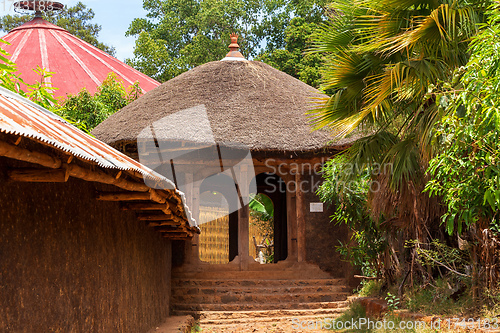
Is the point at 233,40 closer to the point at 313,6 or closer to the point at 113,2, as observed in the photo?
the point at 313,6

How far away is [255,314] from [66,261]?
5538mm

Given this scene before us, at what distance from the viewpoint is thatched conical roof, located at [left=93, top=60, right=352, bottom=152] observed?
403 inches

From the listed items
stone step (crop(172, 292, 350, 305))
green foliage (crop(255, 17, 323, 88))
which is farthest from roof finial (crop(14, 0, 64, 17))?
stone step (crop(172, 292, 350, 305))

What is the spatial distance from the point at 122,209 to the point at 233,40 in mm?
8532

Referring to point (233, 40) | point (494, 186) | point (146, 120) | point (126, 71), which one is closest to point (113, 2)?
point (126, 71)

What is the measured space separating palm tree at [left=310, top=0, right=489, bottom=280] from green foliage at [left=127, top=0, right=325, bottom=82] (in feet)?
50.0

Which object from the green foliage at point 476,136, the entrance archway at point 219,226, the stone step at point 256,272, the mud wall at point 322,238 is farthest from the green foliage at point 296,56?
the green foliage at point 476,136

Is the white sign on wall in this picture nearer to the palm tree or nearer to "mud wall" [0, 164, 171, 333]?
the palm tree

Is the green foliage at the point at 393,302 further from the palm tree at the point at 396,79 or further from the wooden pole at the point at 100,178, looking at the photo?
the wooden pole at the point at 100,178

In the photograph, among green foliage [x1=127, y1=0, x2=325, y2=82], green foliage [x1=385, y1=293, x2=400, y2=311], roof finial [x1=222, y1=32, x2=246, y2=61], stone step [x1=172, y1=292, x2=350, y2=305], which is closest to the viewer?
green foliage [x1=385, y1=293, x2=400, y2=311]

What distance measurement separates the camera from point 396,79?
5.33m

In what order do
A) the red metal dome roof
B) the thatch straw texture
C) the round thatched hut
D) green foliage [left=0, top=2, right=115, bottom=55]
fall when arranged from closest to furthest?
the round thatched hut
the thatch straw texture
the red metal dome roof
green foliage [left=0, top=2, right=115, bottom=55]

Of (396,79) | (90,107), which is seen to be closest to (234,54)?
(90,107)

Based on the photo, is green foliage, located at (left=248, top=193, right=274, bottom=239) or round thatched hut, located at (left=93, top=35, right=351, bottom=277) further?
green foliage, located at (left=248, top=193, right=274, bottom=239)
